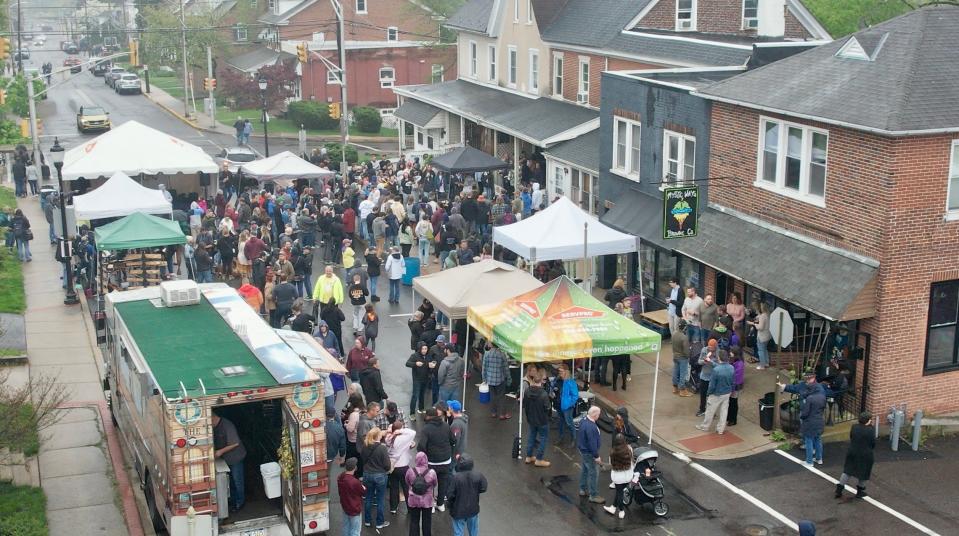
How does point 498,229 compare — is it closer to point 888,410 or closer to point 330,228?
point 330,228

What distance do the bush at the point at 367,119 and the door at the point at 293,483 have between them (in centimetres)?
5314

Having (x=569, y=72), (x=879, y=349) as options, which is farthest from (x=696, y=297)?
(x=569, y=72)

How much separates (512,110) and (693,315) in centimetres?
2101

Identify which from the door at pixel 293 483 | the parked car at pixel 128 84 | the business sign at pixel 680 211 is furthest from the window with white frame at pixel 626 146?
the parked car at pixel 128 84

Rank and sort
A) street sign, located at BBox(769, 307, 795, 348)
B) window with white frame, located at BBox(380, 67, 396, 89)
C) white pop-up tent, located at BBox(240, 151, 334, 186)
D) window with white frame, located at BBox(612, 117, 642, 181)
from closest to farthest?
street sign, located at BBox(769, 307, 795, 348)
window with white frame, located at BBox(612, 117, 642, 181)
white pop-up tent, located at BBox(240, 151, 334, 186)
window with white frame, located at BBox(380, 67, 396, 89)

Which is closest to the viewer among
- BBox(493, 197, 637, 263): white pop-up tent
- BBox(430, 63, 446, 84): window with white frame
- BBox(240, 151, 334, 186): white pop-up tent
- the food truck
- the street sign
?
the food truck

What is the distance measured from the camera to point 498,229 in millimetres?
26891

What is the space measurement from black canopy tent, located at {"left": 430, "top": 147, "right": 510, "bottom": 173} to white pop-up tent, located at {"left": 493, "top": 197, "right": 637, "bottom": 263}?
456 inches

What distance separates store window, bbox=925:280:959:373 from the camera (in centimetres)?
2025

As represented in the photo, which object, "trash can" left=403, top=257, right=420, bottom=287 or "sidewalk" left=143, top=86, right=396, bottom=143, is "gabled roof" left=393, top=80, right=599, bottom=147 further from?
"sidewalk" left=143, top=86, right=396, bottom=143

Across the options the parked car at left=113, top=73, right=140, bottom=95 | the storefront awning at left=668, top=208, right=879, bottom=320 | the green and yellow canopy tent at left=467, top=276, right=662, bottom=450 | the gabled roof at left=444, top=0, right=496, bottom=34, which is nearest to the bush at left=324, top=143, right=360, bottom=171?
the gabled roof at left=444, top=0, right=496, bottom=34

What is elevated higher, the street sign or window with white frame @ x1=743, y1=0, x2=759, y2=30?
window with white frame @ x1=743, y1=0, x2=759, y2=30

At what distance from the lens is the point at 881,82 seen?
2055 centimetres

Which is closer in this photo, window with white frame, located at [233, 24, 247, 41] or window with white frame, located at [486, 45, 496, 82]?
window with white frame, located at [486, 45, 496, 82]
